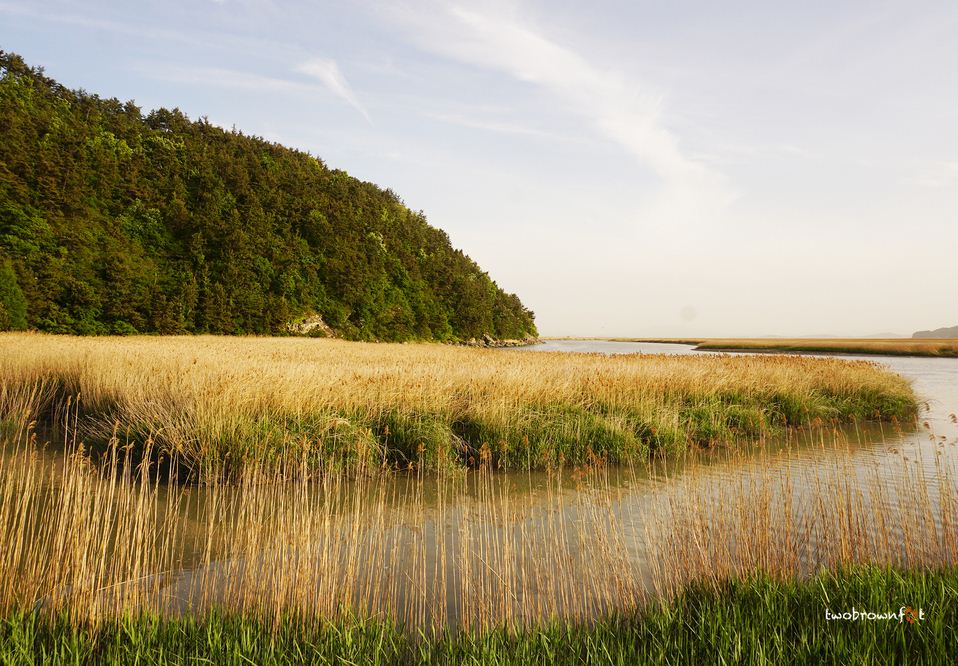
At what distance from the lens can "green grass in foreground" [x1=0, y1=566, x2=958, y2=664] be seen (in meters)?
2.78

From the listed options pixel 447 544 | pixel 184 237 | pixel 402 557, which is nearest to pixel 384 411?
pixel 447 544

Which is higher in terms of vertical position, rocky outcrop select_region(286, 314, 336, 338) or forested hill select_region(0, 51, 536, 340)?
forested hill select_region(0, 51, 536, 340)

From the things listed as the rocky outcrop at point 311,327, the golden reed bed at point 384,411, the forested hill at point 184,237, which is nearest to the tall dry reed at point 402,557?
the golden reed bed at point 384,411

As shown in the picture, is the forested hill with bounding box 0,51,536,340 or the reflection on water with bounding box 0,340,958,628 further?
the forested hill with bounding box 0,51,536,340

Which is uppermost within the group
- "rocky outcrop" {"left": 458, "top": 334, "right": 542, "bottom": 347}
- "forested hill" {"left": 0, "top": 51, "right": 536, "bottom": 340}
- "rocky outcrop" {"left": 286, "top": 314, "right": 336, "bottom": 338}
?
"forested hill" {"left": 0, "top": 51, "right": 536, "bottom": 340}

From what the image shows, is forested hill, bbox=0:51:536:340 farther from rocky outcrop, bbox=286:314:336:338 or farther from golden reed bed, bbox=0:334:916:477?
golden reed bed, bbox=0:334:916:477

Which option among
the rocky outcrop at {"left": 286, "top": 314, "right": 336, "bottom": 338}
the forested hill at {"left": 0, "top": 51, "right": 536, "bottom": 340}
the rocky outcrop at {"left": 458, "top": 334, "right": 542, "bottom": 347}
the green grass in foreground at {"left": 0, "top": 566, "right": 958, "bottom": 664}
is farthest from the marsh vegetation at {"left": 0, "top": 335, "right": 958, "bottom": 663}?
the rocky outcrop at {"left": 458, "top": 334, "right": 542, "bottom": 347}

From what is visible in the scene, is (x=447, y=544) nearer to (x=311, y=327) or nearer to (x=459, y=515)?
(x=459, y=515)

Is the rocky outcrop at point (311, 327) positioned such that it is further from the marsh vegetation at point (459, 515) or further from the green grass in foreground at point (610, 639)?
the green grass in foreground at point (610, 639)

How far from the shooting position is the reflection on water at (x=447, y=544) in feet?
11.4

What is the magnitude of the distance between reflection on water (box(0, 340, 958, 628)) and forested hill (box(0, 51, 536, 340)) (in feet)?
130

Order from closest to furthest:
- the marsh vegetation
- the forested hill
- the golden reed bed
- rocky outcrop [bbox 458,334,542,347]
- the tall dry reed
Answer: the marsh vegetation < the tall dry reed < the golden reed bed < the forested hill < rocky outcrop [bbox 458,334,542,347]

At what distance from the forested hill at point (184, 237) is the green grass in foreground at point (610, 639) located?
41.4m

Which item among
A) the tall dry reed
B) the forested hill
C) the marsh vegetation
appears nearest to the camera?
the marsh vegetation
